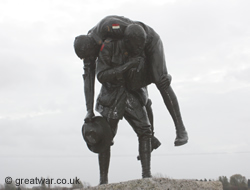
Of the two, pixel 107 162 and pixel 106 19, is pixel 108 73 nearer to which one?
pixel 106 19

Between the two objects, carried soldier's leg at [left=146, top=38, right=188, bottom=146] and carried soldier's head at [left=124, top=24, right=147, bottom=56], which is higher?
carried soldier's head at [left=124, top=24, right=147, bottom=56]

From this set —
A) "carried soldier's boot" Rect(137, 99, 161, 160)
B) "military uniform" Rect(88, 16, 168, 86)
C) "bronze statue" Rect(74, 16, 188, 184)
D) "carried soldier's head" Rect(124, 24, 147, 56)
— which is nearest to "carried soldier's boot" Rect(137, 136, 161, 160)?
"carried soldier's boot" Rect(137, 99, 161, 160)

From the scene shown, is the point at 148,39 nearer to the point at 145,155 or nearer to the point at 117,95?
the point at 117,95

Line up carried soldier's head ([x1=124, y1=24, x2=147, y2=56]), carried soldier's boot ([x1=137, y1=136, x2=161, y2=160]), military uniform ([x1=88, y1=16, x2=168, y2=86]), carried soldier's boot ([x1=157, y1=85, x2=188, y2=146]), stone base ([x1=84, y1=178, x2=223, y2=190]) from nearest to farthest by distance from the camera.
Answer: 1. stone base ([x1=84, y1=178, x2=223, y2=190])
2. carried soldier's head ([x1=124, y1=24, x2=147, y2=56])
3. military uniform ([x1=88, y1=16, x2=168, y2=86])
4. carried soldier's boot ([x1=157, y1=85, x2=188, y2=146])
5. carried soldier's boot ([x1=137, y1=136, x2=161, y2=160])

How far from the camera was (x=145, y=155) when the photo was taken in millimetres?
5586

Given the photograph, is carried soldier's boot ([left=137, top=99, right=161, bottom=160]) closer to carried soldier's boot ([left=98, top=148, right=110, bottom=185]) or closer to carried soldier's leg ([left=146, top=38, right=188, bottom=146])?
carried soldier's leg ([left=146, top=38, right=188, bottom=146])

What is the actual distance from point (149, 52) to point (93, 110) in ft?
3.97

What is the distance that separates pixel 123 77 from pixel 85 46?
71 centimetres

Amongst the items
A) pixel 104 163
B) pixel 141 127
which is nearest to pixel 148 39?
pixel 141 127

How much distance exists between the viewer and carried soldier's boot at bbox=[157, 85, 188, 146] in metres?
5.74

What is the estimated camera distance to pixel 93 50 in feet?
18.6

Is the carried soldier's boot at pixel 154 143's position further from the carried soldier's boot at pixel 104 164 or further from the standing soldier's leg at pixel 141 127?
the carried soldier's boot at pixel 104 164

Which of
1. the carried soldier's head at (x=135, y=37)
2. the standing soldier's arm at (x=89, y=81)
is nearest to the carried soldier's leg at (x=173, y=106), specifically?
the carried soldier's head at (x=135, y=37)

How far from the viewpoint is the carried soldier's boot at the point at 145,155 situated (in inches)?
219
